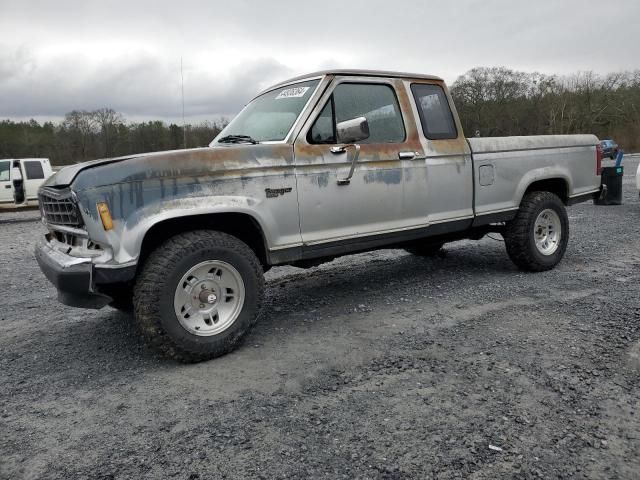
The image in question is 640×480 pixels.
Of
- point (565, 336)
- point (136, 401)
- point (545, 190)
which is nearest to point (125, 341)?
point (136, 401)

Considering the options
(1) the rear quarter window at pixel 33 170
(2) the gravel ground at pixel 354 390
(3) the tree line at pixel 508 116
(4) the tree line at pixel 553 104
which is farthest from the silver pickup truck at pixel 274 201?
(4) the tree line at pixel 553 104

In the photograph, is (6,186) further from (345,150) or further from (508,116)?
(508,116)

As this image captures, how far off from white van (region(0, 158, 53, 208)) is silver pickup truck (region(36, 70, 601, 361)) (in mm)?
12605

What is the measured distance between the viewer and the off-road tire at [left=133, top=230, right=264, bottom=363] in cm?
343

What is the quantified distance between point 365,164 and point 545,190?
2927mm

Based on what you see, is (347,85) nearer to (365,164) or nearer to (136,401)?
(365,164)

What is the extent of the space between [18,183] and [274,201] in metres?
14.0

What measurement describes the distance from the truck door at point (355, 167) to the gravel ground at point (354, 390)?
0.81 metres

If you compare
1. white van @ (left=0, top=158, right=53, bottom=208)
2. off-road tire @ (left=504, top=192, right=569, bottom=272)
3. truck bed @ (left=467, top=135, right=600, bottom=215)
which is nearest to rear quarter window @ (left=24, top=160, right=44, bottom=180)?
white van @ (left=0, top=158, right=53, bottom=208)

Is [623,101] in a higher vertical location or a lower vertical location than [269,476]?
higher

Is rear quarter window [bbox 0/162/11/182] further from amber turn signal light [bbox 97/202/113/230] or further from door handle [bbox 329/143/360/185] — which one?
door handle [bbox 329/143/360/185]

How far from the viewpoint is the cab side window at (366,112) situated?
4.25 meters

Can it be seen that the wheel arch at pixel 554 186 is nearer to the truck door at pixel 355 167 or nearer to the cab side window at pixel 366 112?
the truck door at pixel 355 167

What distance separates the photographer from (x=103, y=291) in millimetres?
3572
